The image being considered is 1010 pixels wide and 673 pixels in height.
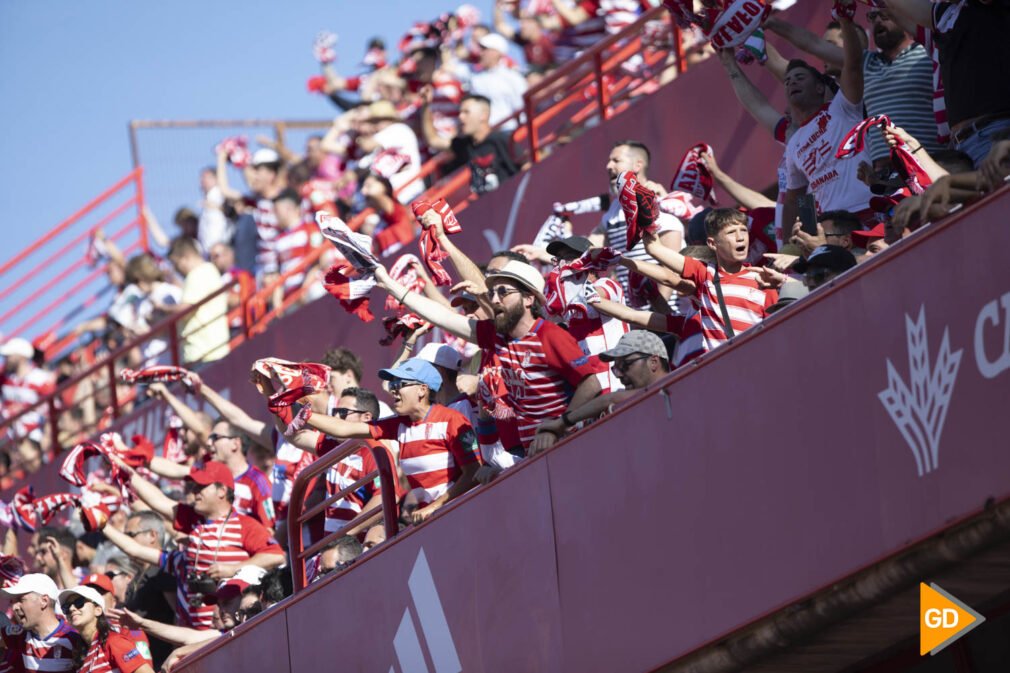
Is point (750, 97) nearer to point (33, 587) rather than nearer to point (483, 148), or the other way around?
point (483, 148)

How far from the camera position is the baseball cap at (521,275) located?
25.6 ft

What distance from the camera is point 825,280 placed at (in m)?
6.20

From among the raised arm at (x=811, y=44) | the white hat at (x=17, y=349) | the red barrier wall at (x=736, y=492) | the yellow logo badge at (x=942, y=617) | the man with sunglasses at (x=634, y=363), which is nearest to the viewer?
the red barrier wall at (x=736, y=492)

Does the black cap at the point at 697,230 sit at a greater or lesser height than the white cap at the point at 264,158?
lesser

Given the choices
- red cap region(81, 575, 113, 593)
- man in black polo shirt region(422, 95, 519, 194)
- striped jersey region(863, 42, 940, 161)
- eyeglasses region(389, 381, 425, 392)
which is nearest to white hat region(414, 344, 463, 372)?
eyeglasses region(389, 381, 425, 392)

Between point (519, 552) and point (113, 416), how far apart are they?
9.44m

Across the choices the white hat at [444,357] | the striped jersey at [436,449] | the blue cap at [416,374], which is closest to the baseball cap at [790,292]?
the striped jersey at [436,449]

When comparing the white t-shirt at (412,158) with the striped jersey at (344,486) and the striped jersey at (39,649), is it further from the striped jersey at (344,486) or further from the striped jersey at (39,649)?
the striped jersey at (344,486)

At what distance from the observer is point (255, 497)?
10469 mm

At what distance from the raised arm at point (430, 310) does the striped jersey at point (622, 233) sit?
2.56 feet

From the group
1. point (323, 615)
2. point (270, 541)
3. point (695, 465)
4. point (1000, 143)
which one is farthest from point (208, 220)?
point (1000, 143)

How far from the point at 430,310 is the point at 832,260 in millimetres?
2921

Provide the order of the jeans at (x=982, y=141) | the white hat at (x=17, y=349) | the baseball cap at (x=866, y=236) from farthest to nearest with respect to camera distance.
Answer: the white hat at (x=17, y=349), the baseball cap at (x=866, y=236), the jeans at (x=982, y=141)

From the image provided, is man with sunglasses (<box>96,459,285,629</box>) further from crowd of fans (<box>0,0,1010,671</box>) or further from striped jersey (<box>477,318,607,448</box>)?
striped jersey (<box>477,318,607,448</box>)
